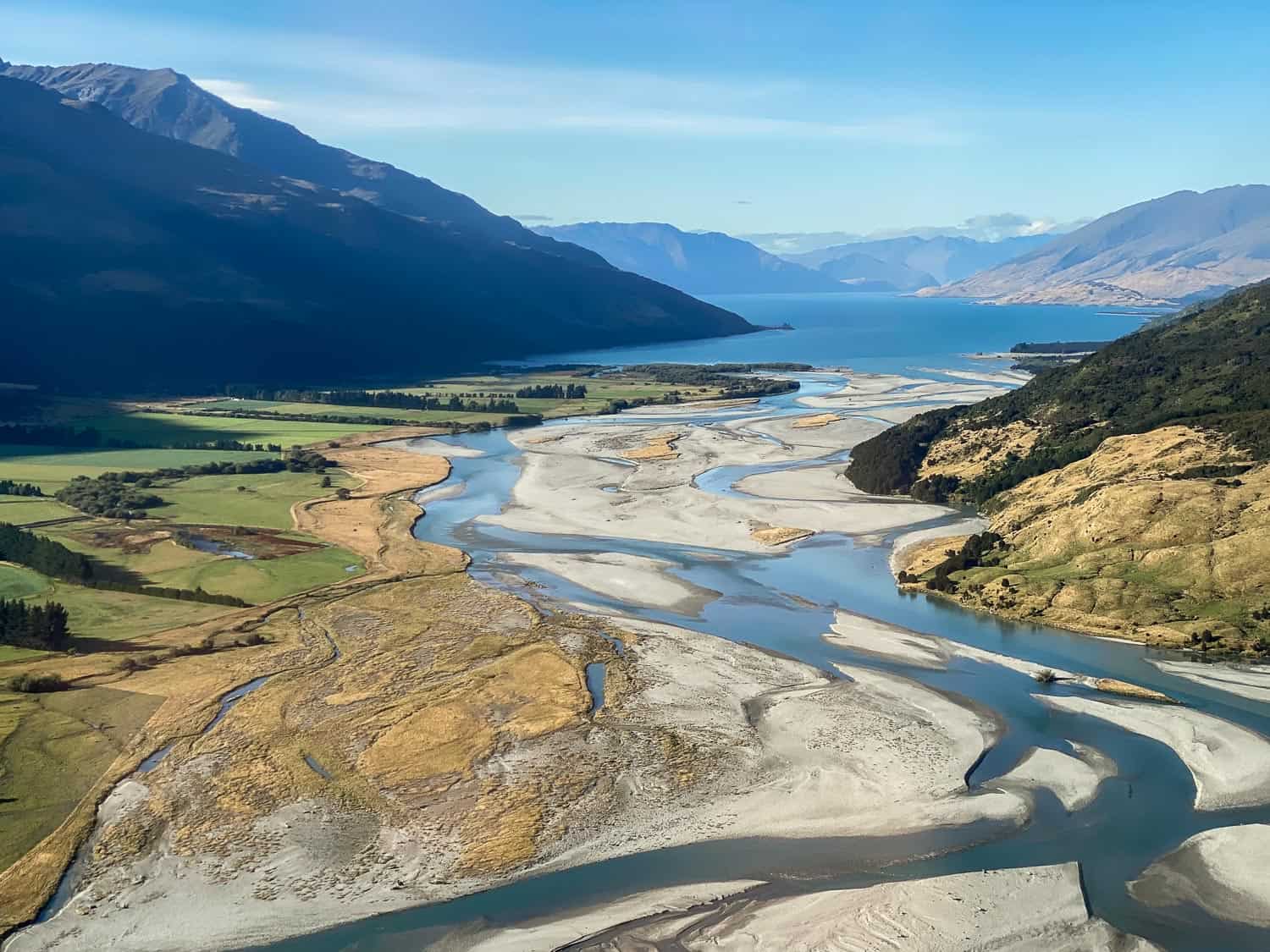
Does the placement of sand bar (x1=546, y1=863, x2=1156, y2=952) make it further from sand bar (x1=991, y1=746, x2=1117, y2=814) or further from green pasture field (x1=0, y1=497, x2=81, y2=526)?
green pasture field (x1=0, y1=497, x2=81, y2=526)

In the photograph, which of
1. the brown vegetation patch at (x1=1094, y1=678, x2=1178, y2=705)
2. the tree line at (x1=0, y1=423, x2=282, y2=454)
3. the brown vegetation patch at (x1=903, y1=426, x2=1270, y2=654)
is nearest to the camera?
the brown vegetation patch at (x1=1094, y1=678, x2=1178, y2=705)

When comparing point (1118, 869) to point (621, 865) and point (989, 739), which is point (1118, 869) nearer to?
point (989, 739)

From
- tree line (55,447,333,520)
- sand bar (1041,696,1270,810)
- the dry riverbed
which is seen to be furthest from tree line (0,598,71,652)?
sand bar (1041,696,1270,810)

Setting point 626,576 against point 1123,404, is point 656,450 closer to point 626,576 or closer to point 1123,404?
point 1123,404

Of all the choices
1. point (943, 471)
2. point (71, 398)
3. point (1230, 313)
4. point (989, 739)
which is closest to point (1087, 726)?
point (989, 739)

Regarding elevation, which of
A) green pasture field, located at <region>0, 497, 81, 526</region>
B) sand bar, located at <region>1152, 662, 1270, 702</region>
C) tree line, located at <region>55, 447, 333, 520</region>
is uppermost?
tree line, located at <region>55, 447, 333, 520</region>

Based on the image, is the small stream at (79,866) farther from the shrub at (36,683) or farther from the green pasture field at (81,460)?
the green pasture field at (81,460)

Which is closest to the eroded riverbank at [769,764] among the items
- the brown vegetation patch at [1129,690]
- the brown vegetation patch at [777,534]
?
the brown vegetation patch at [1129,690]

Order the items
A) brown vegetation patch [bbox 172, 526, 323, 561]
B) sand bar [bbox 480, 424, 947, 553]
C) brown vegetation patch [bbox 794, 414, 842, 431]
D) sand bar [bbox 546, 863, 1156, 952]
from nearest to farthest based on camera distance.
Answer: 1. sand bar [bbox 546, 863, 1156, 952]
2. brown vegetation patch [bbox 172, 526, 323, 561]
3. sand bar [bbox 480, 424, 947, 553]
4. brown vegetation patch [bbox 794, 414, 842, 431]
